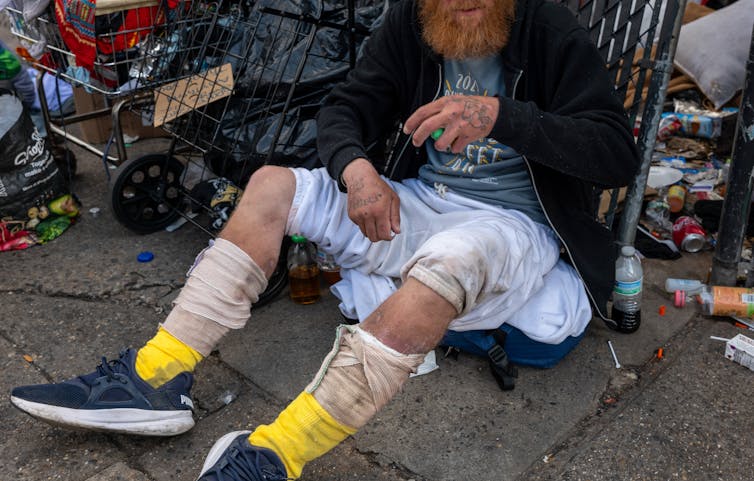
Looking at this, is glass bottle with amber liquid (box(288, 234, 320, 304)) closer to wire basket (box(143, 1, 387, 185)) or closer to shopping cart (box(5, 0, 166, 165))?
wire basket (box(143, 1, 387, 185))

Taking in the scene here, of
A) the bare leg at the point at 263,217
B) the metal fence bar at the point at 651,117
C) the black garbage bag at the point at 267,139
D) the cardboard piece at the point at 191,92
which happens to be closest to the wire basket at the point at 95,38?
the cardboard piece at the point at 191,92

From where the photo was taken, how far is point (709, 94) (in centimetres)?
412

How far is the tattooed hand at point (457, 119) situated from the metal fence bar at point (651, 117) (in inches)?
35.6

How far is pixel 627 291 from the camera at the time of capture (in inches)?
102

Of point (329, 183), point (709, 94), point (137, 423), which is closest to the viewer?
point (137, 423)

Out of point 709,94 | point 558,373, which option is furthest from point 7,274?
point 709,94

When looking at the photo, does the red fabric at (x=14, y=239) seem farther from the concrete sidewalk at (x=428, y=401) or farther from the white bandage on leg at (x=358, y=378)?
the white bandage on leg at (x=358, y=378)

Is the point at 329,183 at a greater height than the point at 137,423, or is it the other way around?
the point at 329,183

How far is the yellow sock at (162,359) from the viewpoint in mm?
2066

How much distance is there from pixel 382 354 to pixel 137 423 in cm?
82

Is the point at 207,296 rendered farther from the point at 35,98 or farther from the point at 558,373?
the point at 35,98

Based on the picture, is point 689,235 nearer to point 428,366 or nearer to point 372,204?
point 428,366

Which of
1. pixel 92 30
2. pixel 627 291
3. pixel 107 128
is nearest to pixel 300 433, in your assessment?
pixel 627 291

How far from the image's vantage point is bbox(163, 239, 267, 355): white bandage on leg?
2074 millimetres
